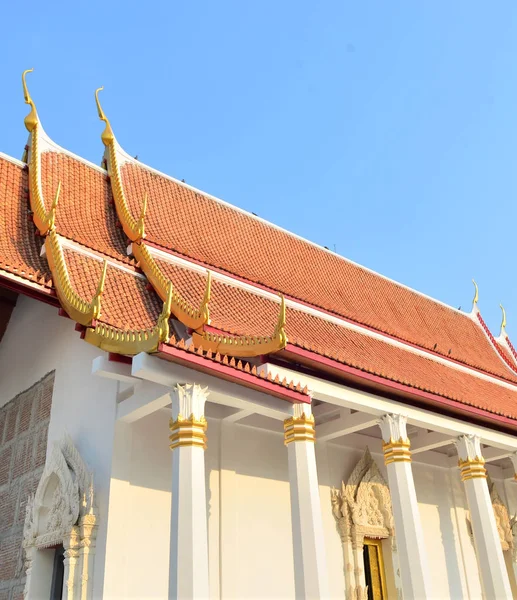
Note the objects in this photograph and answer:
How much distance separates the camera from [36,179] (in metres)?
8.12

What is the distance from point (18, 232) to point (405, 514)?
17.5 ft

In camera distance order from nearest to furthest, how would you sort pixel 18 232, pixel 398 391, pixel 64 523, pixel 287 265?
pixel 64 523 → pixel 398 391 → pixel 18 232 → pixel 287 265

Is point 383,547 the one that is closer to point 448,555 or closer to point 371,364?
point 448,555

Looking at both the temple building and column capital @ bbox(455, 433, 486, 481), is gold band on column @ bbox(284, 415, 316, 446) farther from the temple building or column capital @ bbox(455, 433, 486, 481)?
column capital @ bbox(455, 433, 486, 481)

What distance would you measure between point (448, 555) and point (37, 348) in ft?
20.6

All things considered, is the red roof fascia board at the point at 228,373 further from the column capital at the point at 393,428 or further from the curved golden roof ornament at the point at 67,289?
the column capital at the point at 393,428

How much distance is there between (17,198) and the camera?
324 inches

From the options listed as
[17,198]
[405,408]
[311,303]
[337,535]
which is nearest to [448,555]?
[337,535]

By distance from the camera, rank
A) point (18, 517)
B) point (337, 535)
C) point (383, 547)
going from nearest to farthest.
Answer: point (18, 517) → point (337, 535) → point (383, 547)

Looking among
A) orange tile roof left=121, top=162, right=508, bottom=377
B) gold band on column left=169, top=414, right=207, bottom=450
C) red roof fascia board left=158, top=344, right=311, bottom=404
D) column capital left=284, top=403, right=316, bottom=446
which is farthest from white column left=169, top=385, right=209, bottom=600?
orange tile roof left=121, top=162, right=508, bottom=377

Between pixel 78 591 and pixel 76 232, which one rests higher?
pixel 76 232

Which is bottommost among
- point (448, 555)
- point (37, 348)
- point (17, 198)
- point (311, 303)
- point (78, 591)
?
point (78, 591)

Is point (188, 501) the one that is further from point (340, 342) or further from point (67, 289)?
point (340, 342)

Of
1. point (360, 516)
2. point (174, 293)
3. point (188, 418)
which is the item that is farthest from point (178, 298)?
point (360, 516)
